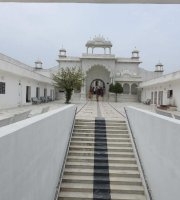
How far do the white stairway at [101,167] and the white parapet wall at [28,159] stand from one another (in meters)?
0.93

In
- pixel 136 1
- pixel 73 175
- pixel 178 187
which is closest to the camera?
pixel 178 187

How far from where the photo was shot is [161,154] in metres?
5.52

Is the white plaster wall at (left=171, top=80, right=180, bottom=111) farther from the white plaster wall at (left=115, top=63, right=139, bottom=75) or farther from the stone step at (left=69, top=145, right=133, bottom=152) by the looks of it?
the white plaster wall at (left=115, top=63, right=139, bottom=75)

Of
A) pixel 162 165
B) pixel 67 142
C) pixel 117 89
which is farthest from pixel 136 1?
pixel 117 89

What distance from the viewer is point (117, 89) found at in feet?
113

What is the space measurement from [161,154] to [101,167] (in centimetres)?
283

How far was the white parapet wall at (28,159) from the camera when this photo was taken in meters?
3.08

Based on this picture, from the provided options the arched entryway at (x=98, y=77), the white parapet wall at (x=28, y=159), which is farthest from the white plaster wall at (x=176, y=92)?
the arched entryway at (x=98, y=77)

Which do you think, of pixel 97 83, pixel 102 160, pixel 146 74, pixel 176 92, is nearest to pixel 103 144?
pixel 102 160

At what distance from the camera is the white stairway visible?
696cm

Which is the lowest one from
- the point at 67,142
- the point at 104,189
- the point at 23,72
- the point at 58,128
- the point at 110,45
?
the point at 104,189

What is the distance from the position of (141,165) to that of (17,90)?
51.3 ft

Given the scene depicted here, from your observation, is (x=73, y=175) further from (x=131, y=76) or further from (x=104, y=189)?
(x=131, y=76)

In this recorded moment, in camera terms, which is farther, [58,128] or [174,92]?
[174,92]
